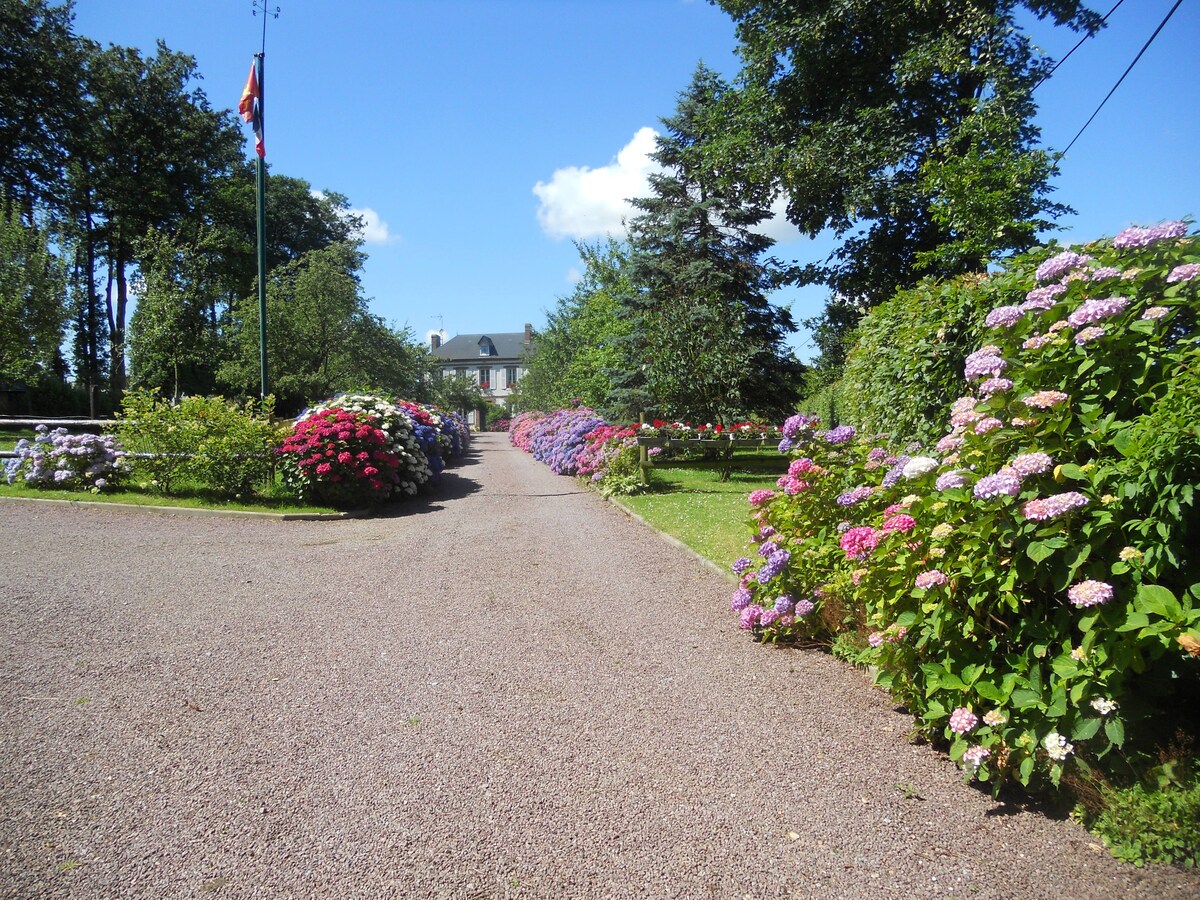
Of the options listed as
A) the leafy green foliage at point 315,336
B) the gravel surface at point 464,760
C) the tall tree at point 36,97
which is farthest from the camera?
the tall tree at point 36,97

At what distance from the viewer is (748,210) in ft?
61.8

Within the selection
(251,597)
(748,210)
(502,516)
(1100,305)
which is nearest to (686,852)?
(1100,305)

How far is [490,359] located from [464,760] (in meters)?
80.0

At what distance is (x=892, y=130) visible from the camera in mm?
16109

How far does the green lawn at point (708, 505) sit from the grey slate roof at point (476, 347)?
6792 centimetres

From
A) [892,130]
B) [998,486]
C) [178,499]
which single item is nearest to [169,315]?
[178,499]

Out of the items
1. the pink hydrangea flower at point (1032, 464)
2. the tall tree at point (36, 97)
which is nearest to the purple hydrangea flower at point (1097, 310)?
the pink hydrangea flower at point (1032, 464)

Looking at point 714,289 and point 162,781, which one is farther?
point 714,289

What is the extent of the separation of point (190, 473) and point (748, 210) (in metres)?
14.3

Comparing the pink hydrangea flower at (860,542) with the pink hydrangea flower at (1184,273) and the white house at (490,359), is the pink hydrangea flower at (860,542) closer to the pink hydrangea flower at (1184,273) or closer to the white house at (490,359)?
the pink hydrangea flower at (1184,273)

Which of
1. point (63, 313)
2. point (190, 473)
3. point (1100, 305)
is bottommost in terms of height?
point (190, 473)

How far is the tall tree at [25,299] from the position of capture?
20.3 meters

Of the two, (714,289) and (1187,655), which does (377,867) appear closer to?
(1187,655)

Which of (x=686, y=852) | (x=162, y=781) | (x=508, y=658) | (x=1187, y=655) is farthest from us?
(x=508, y=658)
